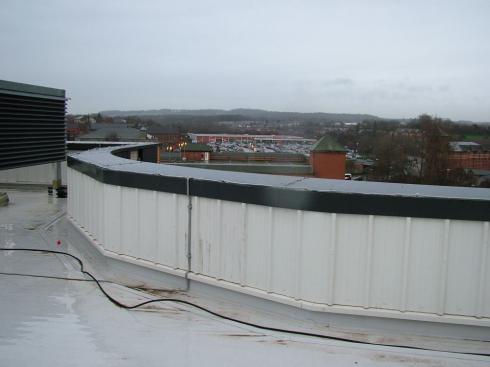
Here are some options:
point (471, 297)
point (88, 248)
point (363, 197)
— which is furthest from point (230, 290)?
point (88, 248)

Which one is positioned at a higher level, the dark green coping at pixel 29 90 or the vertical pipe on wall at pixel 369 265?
the dark green coping at pixel 29 90

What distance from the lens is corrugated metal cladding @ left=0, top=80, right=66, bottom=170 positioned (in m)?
11.8

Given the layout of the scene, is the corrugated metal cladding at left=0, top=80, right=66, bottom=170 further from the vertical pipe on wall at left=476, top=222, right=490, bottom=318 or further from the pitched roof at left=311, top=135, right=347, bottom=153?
the pitched roof at left=311, top=135, right=347, bottom=153

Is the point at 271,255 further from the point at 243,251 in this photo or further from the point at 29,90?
the point at 29,90

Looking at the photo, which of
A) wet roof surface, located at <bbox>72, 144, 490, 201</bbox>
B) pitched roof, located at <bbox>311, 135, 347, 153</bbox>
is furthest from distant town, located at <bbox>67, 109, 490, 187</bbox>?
wet roof surface, located at <bbox>72, 144, 490, 201</bbox>

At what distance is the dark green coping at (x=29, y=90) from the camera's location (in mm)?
11858

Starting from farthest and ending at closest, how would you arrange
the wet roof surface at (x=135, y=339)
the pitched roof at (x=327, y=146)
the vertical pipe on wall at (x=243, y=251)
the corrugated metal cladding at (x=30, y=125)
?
1. the pitched roof at (x=327, y=146)
2. the corrugated metal cladding at (x=30, y=125)
3. the vertical pipe on wall at (x=243, y=251)
4. the wet roof surface at (x=135, y=339)

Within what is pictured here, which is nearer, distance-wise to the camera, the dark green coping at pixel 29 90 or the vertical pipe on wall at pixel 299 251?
the vertical pipe on wall at pixel 299 251

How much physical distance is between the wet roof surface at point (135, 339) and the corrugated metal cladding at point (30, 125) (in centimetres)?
596

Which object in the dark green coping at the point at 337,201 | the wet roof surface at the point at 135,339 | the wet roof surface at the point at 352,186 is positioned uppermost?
the wet roof surface at the point at 352,186

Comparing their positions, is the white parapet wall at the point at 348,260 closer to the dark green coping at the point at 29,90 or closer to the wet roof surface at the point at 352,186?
the wet roof surface at the point at 352,186

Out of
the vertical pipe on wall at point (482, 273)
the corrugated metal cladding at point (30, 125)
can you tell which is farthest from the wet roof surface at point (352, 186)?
the corrugated metal cladding at point (30, 125)

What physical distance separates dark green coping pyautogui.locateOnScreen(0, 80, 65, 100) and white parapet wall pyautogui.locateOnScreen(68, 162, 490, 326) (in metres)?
7.97

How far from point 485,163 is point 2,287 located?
56.9m
